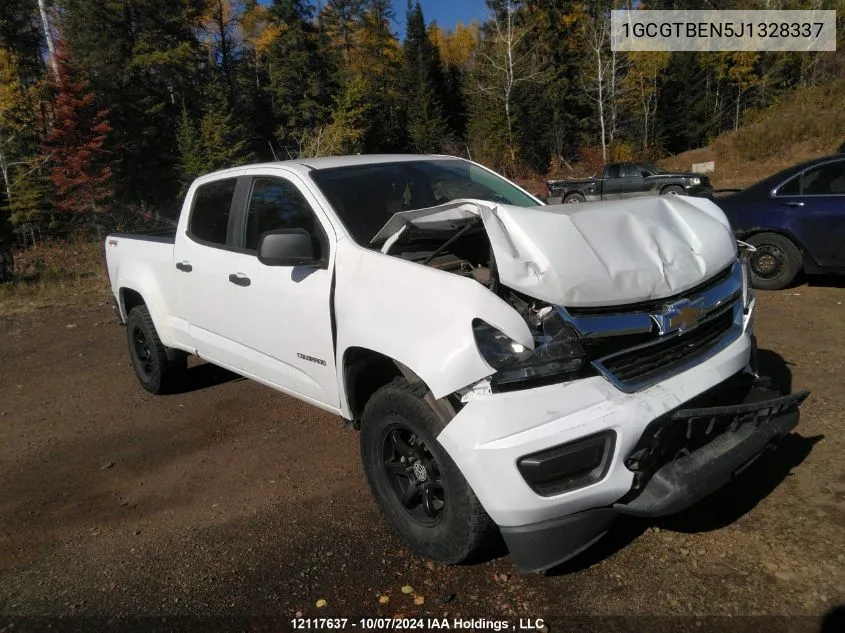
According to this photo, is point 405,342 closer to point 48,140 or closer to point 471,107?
point 48,140

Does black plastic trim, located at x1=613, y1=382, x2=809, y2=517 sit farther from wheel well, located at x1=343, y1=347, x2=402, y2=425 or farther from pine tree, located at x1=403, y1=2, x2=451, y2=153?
pine tree, located at x1=403, y1=2, x2=451, y2=153

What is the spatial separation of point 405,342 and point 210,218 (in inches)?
98.4

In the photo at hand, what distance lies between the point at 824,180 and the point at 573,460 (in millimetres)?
6358

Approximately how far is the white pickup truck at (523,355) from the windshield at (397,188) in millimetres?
25

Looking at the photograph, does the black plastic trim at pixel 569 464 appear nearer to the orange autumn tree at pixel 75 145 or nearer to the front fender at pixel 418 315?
the front fender at pixel 418 315

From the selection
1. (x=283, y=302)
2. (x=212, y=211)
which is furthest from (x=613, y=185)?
(x=283, y=302)

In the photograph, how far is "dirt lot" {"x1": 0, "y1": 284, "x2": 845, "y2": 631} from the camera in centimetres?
257

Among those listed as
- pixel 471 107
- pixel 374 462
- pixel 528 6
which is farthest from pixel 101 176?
pixel 528 6

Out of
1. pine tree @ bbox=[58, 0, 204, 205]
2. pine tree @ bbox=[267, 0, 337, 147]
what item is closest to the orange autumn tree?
pine tree @ bbox=[58, 0, 204, 205]

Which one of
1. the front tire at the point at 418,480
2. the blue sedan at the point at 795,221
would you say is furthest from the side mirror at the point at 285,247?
the blue sedan at the point at 795,221

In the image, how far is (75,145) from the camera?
1154 inches

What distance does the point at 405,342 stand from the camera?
8.75ft

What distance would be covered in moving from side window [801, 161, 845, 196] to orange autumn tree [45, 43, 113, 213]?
2896cm

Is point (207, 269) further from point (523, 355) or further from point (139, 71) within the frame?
point (139, 71)
